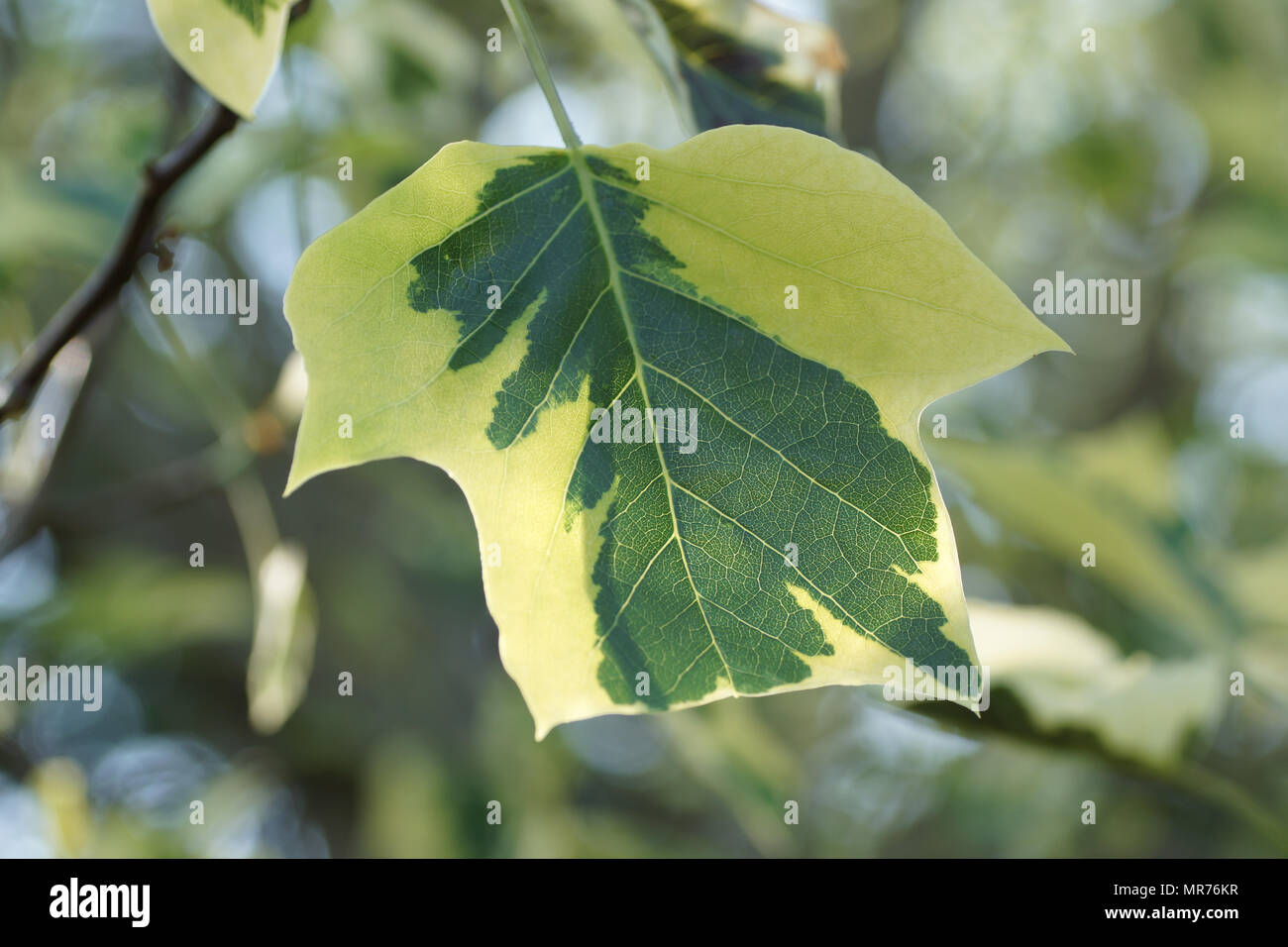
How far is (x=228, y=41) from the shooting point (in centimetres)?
44

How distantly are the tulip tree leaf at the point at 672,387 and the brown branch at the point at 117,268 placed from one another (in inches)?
7.5

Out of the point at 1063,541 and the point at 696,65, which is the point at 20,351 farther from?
the point at 1063,541

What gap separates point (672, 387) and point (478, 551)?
1.42 meters

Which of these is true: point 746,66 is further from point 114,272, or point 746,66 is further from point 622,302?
point 114,272

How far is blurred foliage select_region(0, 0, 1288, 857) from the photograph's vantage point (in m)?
1.02

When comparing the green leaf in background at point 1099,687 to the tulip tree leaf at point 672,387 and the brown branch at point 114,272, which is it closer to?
the tulip tree leaf at point 672,387

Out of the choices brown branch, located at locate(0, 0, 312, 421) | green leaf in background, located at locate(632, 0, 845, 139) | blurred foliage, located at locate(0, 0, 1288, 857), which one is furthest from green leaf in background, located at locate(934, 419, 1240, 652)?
brown branch, located at locate(0, 0, 312, 421)

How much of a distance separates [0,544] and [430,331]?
85 cm

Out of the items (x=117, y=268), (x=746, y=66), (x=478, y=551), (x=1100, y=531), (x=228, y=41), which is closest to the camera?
(x=228, y=41)

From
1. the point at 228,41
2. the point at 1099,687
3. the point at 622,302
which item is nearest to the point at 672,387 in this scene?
the point at 622,302

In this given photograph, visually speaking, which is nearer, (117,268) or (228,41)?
(228,41)

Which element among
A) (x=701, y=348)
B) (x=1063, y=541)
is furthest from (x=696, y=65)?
(x=1063, y=541)

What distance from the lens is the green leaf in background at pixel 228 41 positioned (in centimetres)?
43
